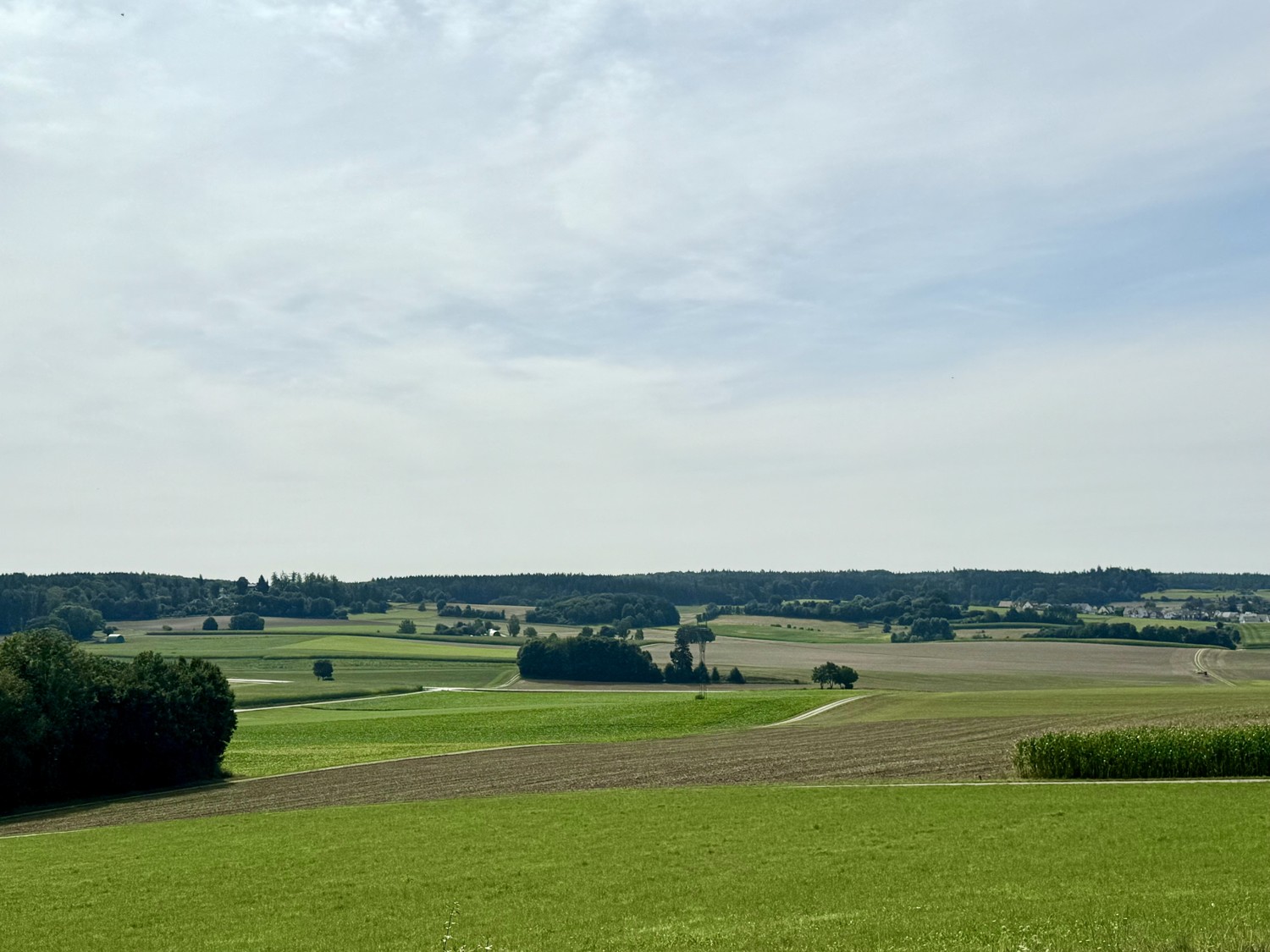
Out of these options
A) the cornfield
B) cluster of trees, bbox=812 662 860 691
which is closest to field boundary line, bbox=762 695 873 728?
cluster of trees, bbox=812 662 860 691

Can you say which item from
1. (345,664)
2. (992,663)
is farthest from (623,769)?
(345,664)

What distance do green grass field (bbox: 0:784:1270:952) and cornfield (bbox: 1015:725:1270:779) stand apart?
16.7ft

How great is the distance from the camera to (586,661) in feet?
497

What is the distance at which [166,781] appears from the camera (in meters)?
63.3

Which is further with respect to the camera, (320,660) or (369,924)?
(320,660)

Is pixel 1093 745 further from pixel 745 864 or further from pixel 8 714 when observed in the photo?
pixel 8 714

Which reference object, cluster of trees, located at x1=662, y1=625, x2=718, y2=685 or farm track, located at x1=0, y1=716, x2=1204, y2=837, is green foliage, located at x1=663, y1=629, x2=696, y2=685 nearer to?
cluster of trees, located at x1=662, y1=625, x2=718, y2=685

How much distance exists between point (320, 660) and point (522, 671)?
98.1 ft

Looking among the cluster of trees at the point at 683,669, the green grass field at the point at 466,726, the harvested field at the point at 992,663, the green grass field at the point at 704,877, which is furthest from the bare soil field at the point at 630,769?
the cluster of trees at the point at 683,669

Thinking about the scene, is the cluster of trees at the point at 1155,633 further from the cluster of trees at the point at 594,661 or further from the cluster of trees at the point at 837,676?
the cluster of trees at the point at 837,676

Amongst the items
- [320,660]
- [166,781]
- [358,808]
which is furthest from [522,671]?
[358,808]

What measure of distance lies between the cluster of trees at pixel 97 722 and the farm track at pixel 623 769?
418 cm

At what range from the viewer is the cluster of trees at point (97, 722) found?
5772 centimetres

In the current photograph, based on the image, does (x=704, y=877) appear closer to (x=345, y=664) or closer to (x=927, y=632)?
(x=345, y=664)
